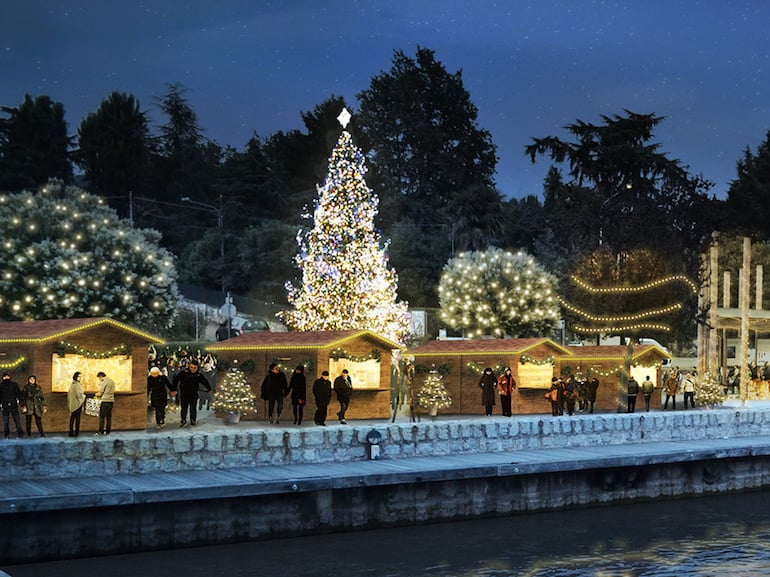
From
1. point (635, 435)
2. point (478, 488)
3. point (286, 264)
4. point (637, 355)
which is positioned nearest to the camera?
point (478, 488)

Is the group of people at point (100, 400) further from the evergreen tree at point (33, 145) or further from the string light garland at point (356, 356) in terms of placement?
Result: the evergreen tree at point (33, 145)

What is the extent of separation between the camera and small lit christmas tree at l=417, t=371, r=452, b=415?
1511 inches

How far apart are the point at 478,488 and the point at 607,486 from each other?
12.0 feet

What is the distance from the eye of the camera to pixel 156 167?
9912 cm

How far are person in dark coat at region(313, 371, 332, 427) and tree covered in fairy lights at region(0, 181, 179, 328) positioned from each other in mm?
18090

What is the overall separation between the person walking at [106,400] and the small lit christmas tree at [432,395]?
11259mm

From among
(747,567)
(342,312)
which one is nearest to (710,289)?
(342,312)

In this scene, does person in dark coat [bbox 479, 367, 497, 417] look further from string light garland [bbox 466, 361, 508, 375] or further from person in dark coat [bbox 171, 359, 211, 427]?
person in dark coat [bbox 171, 359, 211, 427]

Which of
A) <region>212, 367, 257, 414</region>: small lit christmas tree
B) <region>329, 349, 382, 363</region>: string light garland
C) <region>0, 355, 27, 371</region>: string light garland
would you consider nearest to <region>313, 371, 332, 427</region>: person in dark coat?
<region>329, 349, 382, 363</region>: string light garland

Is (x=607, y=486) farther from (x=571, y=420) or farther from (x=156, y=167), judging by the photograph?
(x=156, y=167)

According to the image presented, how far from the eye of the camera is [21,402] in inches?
1147

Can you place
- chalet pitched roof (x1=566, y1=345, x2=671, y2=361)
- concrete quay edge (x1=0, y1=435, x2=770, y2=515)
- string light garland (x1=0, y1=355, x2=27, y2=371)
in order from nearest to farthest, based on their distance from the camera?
concrete quay edge (x1=0, y1=435, x2=770, y2=515)
string light garland (x1=0, y1=355, x2=27, y2=371)
chalet pitched roof (x1=566, y1=345, x2=671, y2=361)

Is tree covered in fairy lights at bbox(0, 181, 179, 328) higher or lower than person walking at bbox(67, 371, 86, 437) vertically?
higher

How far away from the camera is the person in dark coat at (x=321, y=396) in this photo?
108ft
